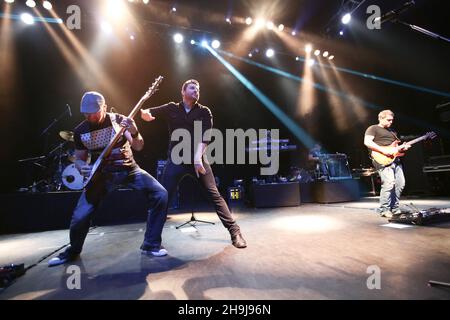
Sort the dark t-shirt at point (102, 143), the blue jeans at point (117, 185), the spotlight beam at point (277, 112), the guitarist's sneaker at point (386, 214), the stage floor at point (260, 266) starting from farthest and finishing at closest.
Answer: the spotlight beam at point (277, 112) → the guitarist's sneaker at point (386, 214) → the dark t-shirt at point (102, 143) → the blue jeans at point (117, 185) → the stage floor at point (260, 266)

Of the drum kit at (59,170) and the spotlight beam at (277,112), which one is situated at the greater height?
the spotlight beam at (277,112)

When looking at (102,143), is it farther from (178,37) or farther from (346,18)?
(346,18)

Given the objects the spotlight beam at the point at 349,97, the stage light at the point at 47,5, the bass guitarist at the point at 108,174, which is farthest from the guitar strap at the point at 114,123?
the spotlight beam at the point at 349,97

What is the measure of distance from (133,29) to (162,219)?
656 centimetres

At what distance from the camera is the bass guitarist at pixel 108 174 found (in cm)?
261

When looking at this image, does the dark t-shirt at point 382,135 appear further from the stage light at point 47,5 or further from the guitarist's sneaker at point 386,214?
the stage light at point 47,5

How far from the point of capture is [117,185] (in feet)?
9.01

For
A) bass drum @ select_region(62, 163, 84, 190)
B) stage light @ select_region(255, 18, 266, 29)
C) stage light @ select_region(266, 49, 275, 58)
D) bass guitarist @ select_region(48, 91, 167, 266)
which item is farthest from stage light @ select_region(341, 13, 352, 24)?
bass drum @ select_region(62, 163, 84, 190)

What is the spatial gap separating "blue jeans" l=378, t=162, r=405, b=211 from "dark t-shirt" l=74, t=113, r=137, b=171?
447 centimetres

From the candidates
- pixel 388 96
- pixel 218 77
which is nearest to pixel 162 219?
pixel 218 77

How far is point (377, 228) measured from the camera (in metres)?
3.40

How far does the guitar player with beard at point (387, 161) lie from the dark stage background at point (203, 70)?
441 cm
